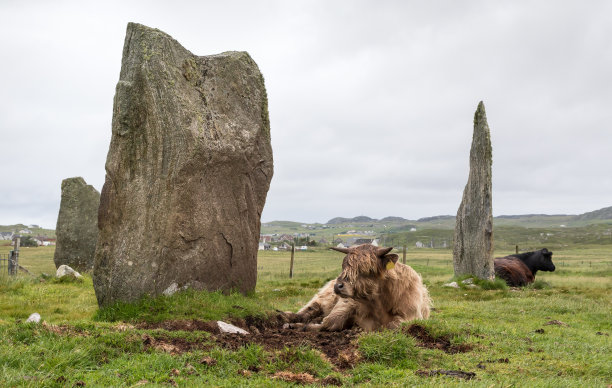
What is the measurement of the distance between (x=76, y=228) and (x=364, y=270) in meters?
17.0

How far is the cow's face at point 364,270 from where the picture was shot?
322 inches

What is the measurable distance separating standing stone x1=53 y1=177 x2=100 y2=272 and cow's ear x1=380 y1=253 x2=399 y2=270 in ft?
54.2

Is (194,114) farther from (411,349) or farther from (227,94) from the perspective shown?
(411,349)

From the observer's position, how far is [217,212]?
33.8ft

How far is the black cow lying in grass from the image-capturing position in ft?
70.7

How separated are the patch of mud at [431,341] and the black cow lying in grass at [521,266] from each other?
1501 centimetres

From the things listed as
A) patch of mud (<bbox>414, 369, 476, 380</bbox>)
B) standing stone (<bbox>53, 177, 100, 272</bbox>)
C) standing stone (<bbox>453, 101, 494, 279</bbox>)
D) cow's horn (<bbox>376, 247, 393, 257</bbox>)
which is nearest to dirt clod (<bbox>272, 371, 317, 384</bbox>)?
patch of mud (<bbox>414, 369, 476, 380</bbox>)

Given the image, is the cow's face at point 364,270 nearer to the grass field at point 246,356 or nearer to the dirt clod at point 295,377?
the grass field at point 246,356

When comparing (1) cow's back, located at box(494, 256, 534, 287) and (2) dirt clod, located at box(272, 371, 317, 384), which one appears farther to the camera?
(1) cow's back, located at box(494, 256, 534, 287)

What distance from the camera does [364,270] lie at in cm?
824

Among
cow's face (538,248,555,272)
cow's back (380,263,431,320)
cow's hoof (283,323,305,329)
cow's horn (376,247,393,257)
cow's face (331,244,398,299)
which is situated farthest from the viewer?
Result: cow's face (538,248,555,272)

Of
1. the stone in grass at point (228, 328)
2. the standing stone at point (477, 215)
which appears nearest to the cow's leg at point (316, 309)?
the stone in grass at point (228, 328)

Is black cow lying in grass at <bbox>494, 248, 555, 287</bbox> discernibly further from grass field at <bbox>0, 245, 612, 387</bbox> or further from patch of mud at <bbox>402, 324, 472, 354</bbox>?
patch of mud at <bbox>402, 324, 472, 354</bbox>

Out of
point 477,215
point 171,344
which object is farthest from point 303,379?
point 477,215
